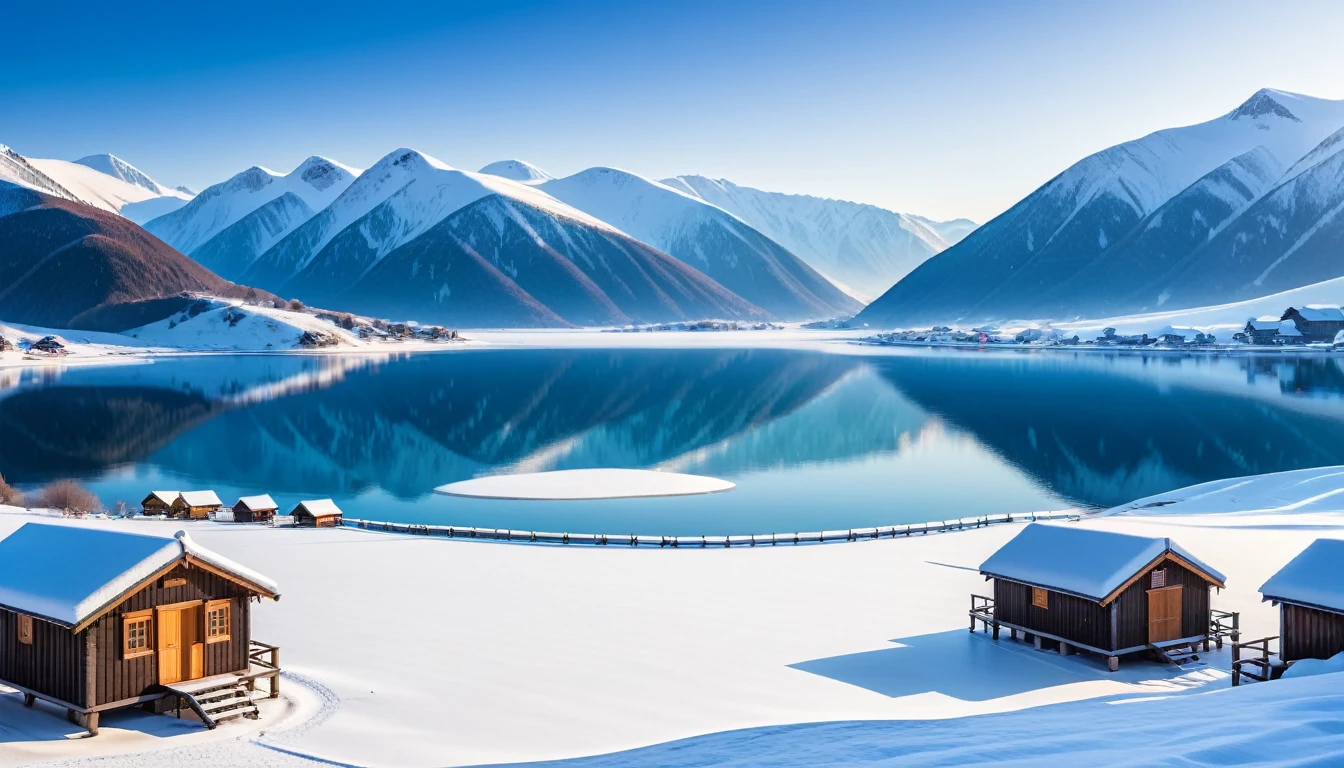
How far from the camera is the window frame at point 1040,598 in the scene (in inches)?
887

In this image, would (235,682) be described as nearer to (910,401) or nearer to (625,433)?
(625,433)

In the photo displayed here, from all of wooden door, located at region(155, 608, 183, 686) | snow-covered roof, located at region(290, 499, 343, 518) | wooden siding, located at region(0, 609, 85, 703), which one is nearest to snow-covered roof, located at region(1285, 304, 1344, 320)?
snow-covered roof, located at region(290, 499, 343, 518)

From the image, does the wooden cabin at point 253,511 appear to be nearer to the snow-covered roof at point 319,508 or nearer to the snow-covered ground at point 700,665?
the snow-covered roof at point 319,508

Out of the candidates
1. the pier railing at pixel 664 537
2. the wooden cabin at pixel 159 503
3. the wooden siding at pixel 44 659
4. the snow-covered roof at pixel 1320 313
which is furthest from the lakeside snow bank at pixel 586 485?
the snow-covered roof at pixel 1320 313

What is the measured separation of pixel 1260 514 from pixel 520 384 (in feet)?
270

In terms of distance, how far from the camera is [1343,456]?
6181cm

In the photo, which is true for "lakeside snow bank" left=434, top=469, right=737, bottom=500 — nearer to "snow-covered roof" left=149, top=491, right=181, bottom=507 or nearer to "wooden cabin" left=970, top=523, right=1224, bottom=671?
"snow-covered roof" left=149, top=491, right=181, bottom=507

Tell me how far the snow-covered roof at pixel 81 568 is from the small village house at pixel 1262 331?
164445 mm

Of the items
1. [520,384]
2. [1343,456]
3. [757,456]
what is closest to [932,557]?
[757,456]

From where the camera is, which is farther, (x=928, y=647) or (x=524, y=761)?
(x=928, y=647)

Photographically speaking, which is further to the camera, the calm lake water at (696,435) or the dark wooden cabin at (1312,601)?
the calm lake water at (696,435)

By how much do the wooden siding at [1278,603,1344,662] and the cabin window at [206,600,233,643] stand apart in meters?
17.2

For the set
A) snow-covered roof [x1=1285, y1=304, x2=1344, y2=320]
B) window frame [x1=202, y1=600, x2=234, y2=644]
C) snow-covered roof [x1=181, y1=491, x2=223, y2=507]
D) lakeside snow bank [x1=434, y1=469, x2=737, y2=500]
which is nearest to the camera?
window frame [x1=202, y1=600, x2=234, y2=644]

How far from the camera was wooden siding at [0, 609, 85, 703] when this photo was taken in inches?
666
